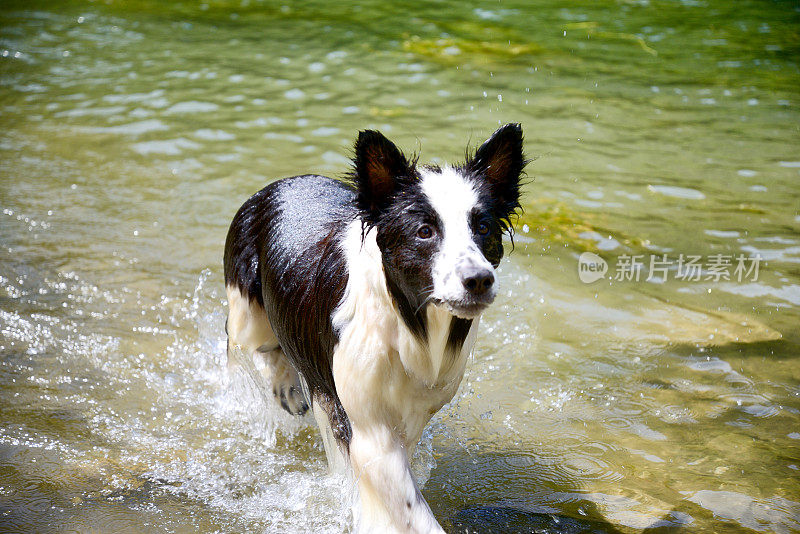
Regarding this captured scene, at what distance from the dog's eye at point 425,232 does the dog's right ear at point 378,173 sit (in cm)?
22

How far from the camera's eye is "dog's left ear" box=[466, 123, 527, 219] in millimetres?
3178

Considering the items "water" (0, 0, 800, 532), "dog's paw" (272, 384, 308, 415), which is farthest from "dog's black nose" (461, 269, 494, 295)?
"dog's paw" (272, 384, 308, 415)

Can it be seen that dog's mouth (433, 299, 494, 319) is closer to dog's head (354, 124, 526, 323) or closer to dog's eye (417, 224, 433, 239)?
dog's head (354, 124, 526, 323)

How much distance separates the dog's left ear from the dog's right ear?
270 mm

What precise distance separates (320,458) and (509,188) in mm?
1993

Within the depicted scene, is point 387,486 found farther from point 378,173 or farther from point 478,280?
point 378,173

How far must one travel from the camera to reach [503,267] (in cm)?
635

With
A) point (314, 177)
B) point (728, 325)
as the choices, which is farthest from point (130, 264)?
point (728, 325)

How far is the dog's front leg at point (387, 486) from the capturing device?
3289mm

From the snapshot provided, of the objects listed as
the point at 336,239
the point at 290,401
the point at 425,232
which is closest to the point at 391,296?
the point at 425,232

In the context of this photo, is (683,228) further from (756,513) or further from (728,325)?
(756,513)

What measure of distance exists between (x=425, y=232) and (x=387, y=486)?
3.42ft

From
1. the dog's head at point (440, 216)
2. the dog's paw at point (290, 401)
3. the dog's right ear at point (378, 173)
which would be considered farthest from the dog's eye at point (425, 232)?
the dog's paw at point (290, 401)

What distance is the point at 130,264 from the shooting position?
20.9 ft
